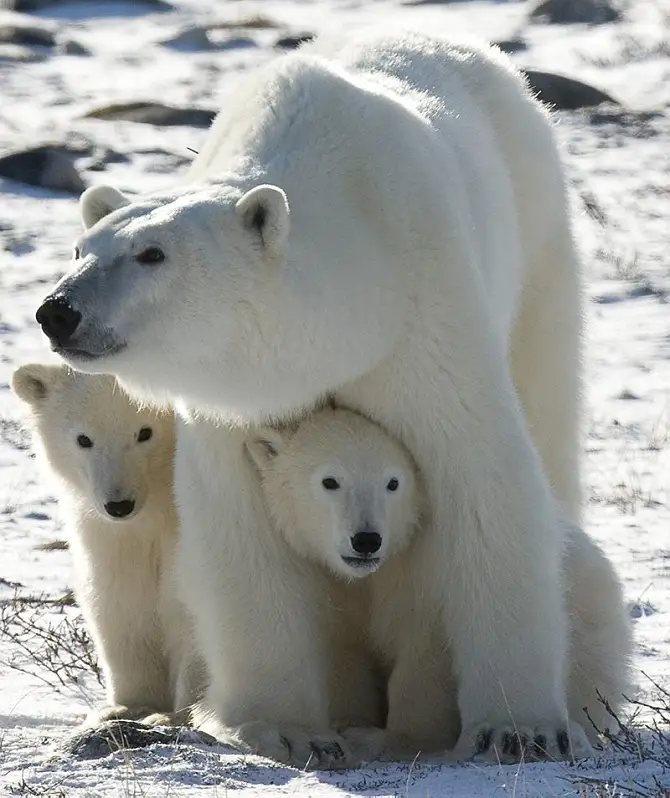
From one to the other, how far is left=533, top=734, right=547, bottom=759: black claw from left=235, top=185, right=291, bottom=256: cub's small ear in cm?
153

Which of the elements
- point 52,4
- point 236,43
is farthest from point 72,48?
point 52,4

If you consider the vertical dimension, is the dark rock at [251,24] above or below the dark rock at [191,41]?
below

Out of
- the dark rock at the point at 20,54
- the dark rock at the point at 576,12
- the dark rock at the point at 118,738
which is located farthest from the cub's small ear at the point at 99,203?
the dark rock at the point at 576,12

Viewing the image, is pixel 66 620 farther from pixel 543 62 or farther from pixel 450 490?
pixel 543 62

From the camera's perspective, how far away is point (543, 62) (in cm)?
1830

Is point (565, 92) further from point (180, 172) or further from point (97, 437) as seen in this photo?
point (97, 437)

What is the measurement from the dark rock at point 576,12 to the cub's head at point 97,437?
54.5 feet

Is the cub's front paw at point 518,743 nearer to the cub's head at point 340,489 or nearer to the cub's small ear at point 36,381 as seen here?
the cub's head at point 340,489

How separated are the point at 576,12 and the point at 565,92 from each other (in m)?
5.81

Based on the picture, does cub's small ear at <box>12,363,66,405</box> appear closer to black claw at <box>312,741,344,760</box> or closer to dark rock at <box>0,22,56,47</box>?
black claw at <box>312,741,344,760</box>

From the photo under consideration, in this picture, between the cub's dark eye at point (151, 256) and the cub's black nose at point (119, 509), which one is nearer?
the cub's dark eye at point (151, 256)

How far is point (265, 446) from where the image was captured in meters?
4.66

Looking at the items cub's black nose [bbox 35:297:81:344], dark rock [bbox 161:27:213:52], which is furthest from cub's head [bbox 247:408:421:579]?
dark rock [bbox 161:27:213:52]

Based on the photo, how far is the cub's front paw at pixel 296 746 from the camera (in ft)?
14.9
